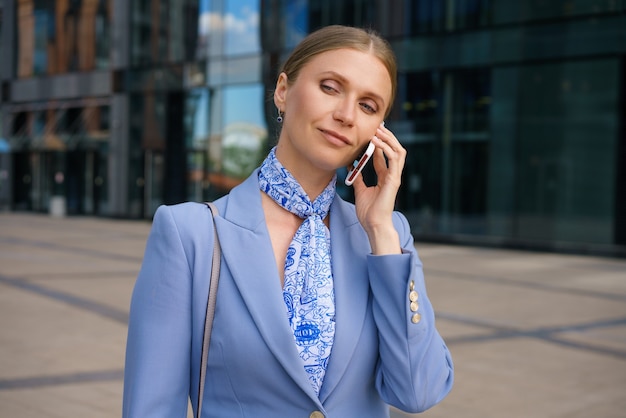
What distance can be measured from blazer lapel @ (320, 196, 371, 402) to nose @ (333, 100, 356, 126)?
0.83ft

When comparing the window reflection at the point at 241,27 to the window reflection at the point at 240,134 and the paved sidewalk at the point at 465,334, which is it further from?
the paved sidewalk at the point at 465,334

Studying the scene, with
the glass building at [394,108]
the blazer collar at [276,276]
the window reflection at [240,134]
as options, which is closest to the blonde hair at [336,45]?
the blazer collar at [276,276]

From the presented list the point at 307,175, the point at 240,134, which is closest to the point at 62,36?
the point at 240,134

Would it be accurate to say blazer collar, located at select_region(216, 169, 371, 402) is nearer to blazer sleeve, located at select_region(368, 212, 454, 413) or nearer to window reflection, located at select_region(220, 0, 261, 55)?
blazer sleeve, located at select_region(368, 212, 454, 413)

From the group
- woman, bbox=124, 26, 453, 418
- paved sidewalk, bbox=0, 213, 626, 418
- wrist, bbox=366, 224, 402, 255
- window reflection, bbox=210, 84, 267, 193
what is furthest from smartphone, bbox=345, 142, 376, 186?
window reflection, bbox=210, 84, 267, 193

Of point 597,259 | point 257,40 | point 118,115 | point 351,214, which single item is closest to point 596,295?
point 597,259

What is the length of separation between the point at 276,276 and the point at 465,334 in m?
6.33

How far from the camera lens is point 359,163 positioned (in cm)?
188

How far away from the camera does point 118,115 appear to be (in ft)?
92.9

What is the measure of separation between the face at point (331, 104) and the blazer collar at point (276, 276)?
175 mm

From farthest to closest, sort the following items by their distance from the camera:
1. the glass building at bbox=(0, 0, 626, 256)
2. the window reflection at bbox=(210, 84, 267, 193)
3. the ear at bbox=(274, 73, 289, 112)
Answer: the window reflection at bbox=(210, 84, 267, 193) → the glass building at bbox=(0, 0, 626, 256) → the ear at bbox=(274, 73, 289, 112)

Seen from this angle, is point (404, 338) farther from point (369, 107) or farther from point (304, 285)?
point (369, 107)

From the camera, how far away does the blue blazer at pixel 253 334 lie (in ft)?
5.55

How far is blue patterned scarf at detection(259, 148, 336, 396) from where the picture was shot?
178 cm
